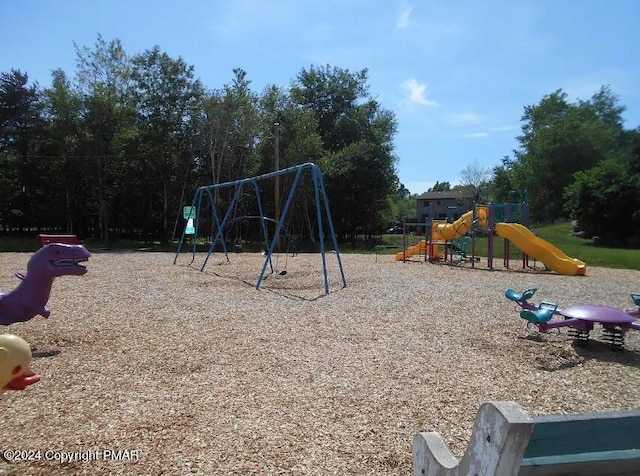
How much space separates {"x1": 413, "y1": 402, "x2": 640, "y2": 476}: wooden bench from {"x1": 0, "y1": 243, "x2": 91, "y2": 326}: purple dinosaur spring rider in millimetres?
4960

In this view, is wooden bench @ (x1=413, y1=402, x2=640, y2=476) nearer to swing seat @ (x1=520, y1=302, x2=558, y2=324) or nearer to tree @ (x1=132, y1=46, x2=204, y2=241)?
swing seat @ (x1=520, y1=302, x2=558, y2=324)

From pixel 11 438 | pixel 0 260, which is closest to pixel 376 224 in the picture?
pixel 0 260

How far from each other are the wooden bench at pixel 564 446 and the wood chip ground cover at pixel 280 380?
1464 mm

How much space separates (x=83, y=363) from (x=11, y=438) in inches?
62.7

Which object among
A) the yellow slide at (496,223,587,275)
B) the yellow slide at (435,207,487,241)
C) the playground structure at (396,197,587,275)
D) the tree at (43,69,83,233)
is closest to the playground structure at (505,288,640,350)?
the yellow slide at (496,223,587,275)

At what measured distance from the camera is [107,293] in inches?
338

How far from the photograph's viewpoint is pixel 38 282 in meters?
4.97

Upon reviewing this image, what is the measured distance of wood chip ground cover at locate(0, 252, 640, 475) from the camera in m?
2.73

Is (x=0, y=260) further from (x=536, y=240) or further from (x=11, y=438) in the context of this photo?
(x=536, y=240)

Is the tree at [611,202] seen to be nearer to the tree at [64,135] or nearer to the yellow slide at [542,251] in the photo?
the yellow slide at [542,251]

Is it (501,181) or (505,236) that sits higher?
(501,181)

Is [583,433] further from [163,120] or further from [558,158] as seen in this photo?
[558,158]

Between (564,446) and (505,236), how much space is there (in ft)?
46.1

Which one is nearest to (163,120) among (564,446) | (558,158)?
(564,446)
